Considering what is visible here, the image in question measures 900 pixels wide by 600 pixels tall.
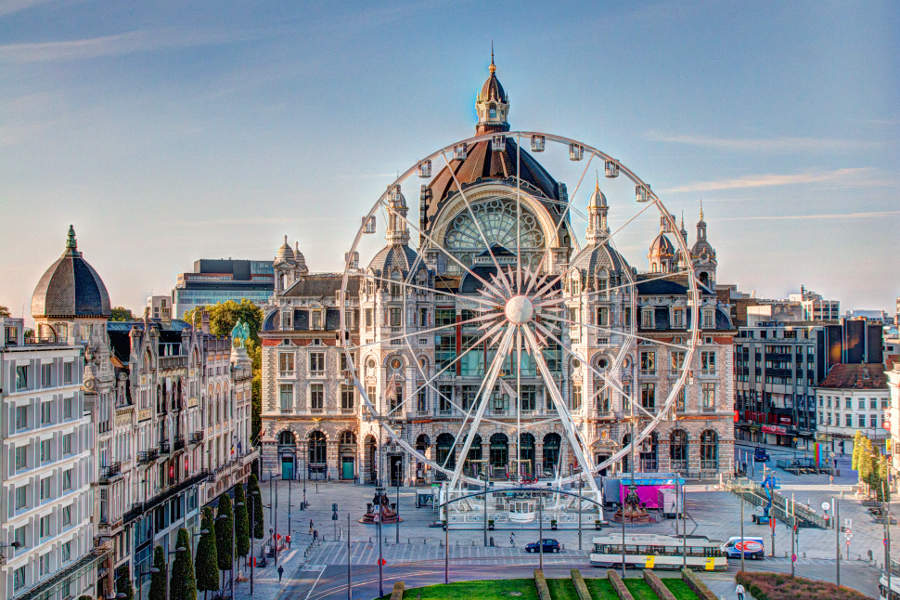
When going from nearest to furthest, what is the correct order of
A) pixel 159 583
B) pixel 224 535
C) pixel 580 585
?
1. pixel 159 583
2. pixel 580 585
3. pixel 224 535

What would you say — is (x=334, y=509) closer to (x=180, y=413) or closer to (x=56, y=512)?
(x=180, y=413)

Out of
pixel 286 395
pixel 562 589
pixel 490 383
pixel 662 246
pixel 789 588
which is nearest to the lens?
pixel 789 588

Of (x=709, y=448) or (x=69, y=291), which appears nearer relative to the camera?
(x=69, y=291)

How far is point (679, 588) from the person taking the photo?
218 feet

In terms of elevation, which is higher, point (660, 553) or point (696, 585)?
point (660, 553)

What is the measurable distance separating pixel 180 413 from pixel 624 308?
48.6 metres

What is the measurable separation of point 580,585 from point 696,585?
7216mm

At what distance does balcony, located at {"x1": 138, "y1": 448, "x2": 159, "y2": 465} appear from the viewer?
6825 cm

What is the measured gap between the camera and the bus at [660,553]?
72438 millimetres

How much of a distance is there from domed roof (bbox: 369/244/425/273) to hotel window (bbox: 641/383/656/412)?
2683 cm

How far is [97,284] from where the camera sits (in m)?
68.6

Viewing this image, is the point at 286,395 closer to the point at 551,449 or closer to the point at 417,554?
the point at 551,449

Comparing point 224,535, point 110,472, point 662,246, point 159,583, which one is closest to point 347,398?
point 224,535

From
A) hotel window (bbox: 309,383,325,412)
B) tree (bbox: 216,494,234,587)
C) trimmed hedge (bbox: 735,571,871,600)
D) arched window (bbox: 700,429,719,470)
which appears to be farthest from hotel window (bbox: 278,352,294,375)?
trimmed hedge (bbox: 735,571,871,600)
